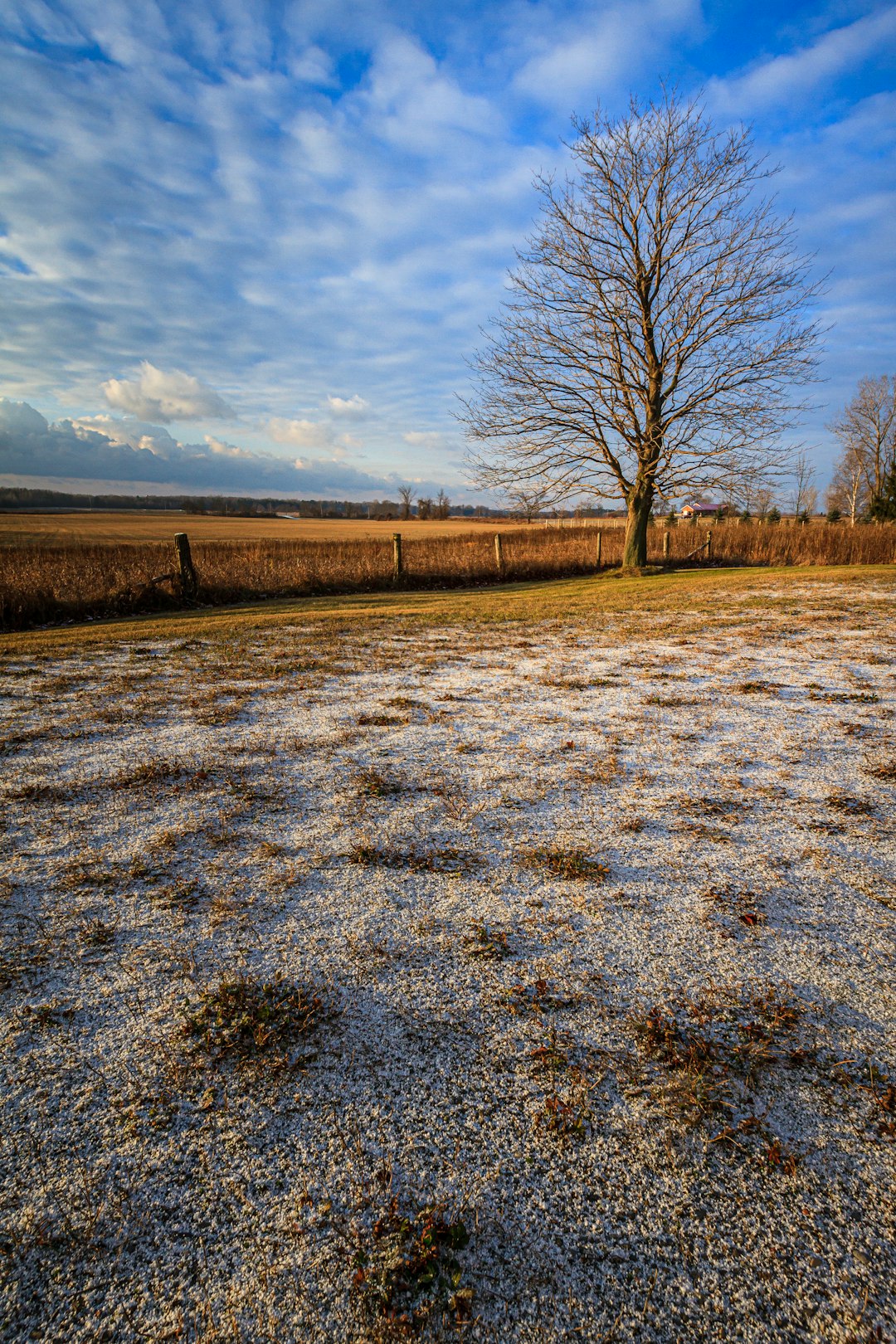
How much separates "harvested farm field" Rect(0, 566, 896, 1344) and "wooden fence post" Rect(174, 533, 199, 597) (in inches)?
381

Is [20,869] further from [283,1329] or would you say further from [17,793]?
[283,1329]

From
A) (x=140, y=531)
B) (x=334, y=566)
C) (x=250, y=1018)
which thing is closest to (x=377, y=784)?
(x=250, y=1018)

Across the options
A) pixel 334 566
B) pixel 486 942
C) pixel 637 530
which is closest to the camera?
pixel 486 942

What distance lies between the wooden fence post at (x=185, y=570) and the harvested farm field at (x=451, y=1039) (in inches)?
381

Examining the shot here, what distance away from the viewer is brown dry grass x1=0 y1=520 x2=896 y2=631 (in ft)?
39.1

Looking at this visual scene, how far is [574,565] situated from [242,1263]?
68.9 feet

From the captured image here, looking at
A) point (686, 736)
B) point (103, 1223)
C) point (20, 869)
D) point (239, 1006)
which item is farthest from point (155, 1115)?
point (686, 736)

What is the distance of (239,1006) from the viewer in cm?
201

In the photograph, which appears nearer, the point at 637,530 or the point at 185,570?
the point at 185,570

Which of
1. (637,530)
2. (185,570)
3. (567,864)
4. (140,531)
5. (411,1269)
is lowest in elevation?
(411,1269)

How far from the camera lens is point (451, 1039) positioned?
74.8 inches

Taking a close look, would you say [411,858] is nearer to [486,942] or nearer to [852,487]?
[486,942]

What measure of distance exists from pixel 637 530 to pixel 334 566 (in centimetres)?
979

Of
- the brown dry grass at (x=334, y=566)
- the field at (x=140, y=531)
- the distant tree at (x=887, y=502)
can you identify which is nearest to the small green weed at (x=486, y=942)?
the brown dry grass at (x=334, y=566)
